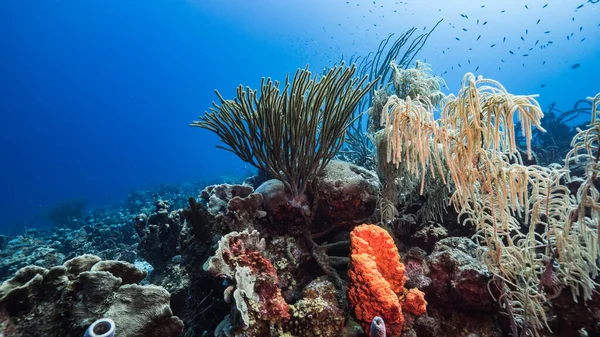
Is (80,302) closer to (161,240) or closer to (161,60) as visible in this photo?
(161,240)

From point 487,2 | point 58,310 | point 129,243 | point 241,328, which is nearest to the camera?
point 58,310

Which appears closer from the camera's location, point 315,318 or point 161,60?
point 315,318

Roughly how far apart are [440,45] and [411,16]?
26.8 meters

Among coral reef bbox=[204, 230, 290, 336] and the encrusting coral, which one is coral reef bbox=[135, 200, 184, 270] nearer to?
coral reef bbox=[204, 230, 290, 336]

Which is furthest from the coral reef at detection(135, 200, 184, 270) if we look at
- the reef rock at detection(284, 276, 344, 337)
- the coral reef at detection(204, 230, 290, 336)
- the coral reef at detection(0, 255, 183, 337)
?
the reef rock at detection(284, 276, 344, 337)

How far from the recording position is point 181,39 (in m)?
106

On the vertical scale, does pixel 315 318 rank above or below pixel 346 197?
below

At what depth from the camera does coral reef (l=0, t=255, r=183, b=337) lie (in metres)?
1.55

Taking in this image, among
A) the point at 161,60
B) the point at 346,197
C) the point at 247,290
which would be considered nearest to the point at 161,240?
the point at 247,290

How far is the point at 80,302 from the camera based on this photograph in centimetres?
176

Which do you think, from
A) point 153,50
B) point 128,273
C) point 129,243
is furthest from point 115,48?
point 128,273

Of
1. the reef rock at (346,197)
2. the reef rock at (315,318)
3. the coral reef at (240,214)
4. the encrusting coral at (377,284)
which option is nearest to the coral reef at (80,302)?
the reef rock at (315,318)

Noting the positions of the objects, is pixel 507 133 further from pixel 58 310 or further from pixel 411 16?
pixel 411 16

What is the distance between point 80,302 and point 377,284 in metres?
2.36
